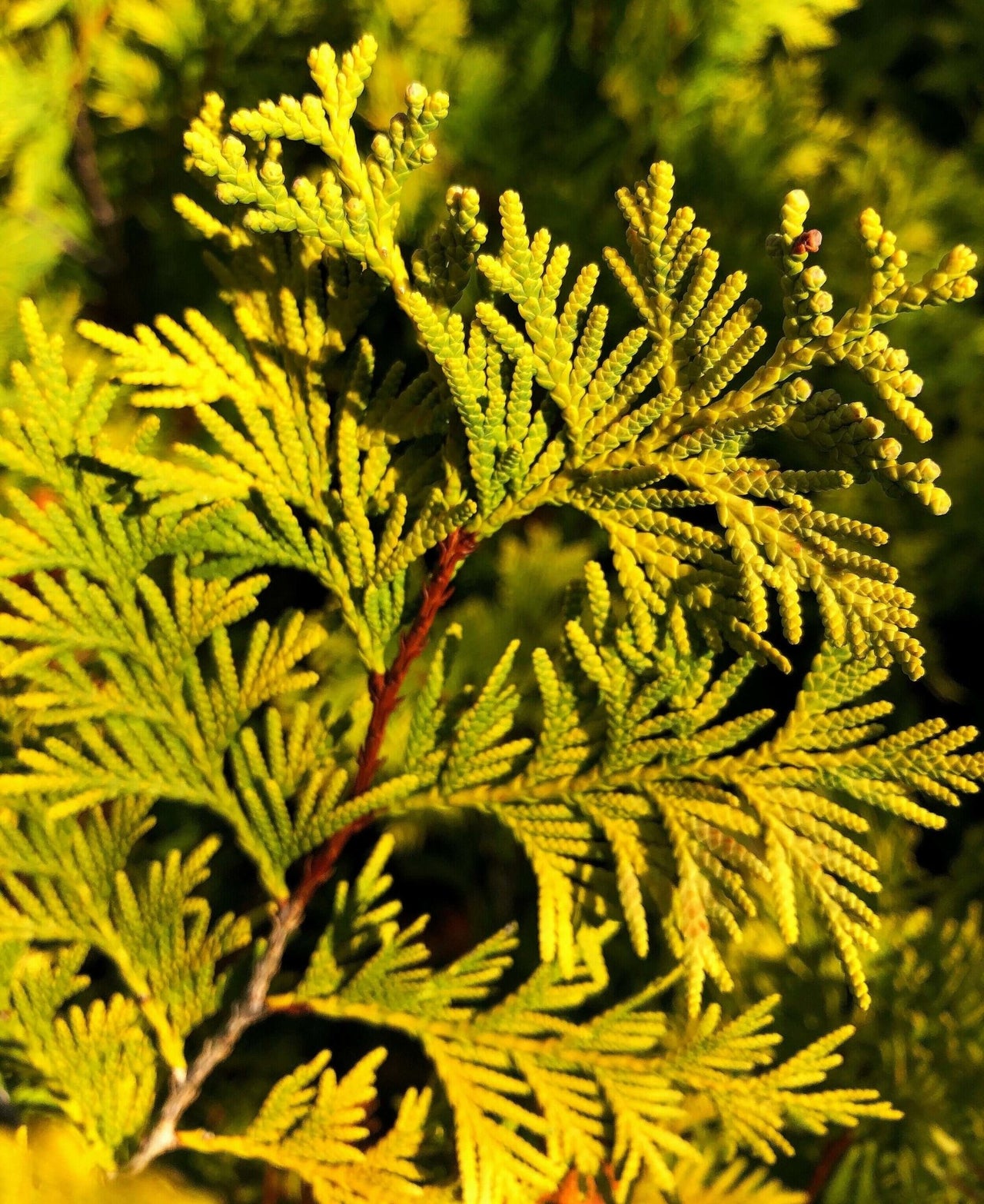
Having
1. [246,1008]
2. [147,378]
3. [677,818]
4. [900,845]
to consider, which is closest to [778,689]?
[900,845]

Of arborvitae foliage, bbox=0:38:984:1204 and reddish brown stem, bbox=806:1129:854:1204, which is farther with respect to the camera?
reddish brown stem, bbox=806:1129:854:1204

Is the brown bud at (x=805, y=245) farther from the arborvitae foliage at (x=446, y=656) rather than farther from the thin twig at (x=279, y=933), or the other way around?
the thin twig at (x=279, y=933)

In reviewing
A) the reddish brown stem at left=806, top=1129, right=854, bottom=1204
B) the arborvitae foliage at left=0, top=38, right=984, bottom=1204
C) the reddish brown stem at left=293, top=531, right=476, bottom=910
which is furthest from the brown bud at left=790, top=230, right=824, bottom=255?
the reddish brown stem at left=806, top=1129, right=854, bottom=1204

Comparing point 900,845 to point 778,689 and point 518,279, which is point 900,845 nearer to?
point 778,689

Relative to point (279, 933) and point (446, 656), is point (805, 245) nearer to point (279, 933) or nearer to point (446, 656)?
point (446, 656)

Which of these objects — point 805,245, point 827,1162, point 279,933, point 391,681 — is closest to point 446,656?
point 391,681

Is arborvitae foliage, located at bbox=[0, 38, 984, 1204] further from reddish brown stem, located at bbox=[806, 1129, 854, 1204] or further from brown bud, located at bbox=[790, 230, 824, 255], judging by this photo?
reddish brown stem, located at bbox=[806, 1129, 854, 1204]
